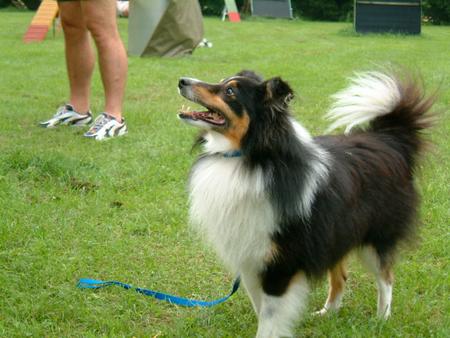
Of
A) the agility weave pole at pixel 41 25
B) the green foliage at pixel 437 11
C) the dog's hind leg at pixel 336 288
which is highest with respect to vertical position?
the dog's hind leg at pixel 336 288

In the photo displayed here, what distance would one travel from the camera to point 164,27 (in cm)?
1144

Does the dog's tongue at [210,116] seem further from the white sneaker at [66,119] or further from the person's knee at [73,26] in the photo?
the white sneaker at [66,119]

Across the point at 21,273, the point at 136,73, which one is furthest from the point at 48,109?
the point at 21,273

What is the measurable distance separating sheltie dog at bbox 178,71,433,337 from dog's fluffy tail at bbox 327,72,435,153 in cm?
22

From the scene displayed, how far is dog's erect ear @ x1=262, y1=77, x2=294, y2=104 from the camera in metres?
2.51

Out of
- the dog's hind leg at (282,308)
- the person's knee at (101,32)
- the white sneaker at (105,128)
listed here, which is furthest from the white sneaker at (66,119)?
the dog's hind leg at (282,308)

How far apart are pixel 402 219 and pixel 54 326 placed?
5.71 feet

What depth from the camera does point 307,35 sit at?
18.2m

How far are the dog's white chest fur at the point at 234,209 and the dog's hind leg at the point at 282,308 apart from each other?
185mm

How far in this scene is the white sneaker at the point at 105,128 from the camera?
5.82m

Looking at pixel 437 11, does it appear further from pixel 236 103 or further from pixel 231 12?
pixel 236 103

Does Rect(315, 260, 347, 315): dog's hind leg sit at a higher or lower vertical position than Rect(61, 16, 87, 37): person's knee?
lower

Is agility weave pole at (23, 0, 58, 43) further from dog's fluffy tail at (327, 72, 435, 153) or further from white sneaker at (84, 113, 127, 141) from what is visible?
dog's fluffy tail at (327, 72, 435, 153)

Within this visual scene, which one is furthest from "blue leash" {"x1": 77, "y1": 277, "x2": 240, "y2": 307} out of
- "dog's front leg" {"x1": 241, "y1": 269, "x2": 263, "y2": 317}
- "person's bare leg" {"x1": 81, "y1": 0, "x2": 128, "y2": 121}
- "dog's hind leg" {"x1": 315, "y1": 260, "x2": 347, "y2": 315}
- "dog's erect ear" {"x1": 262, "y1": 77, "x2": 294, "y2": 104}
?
"person's bare leg" {"x1": 81, "y1": 0, "x2": 128, "y2": 121}
